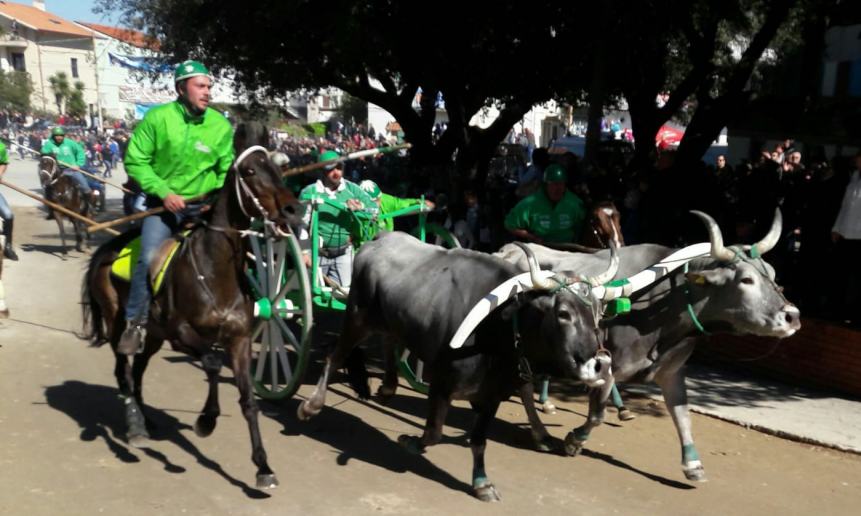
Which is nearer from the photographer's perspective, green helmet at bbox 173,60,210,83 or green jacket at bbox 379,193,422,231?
green helmet at bbox 173,60,210,83

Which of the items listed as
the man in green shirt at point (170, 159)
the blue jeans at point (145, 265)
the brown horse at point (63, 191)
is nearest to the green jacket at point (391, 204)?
the man in green shirt at point (170, 159)

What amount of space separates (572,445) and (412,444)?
130cm

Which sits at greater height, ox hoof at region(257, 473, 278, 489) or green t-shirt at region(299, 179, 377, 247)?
green t-shirt at region(299, 179, 377, 247)

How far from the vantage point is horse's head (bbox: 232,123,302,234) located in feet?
18.5

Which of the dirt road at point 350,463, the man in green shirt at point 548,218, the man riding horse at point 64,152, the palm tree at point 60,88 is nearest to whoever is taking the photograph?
the dirt road at point 350,463

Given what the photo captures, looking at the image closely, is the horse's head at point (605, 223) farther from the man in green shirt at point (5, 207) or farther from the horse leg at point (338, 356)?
the man in green shirt at point (5, 207)

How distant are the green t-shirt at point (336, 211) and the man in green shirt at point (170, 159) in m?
1.44

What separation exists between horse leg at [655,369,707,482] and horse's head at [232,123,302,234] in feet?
9.49

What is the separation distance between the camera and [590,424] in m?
6.41

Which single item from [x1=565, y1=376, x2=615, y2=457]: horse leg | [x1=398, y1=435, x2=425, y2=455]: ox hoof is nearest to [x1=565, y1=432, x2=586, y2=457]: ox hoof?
[x1=565, y1=376, x2=615, y2=457]: horse leg

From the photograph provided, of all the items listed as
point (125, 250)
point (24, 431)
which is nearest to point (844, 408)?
point (125, 250)

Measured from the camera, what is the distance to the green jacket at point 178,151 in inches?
240

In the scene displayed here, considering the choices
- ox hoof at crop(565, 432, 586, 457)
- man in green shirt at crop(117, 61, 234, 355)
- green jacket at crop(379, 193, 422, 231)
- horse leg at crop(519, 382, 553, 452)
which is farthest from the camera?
green jacket at crop(379, 193, 422, 231)

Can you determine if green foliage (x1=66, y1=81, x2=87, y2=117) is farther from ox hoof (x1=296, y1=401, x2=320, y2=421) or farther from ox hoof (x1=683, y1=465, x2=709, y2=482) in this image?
ox hoof (x1=683, y1=465, x2=709, y2=482)
